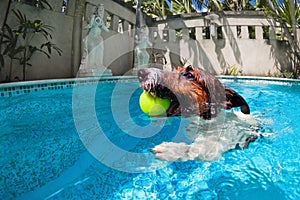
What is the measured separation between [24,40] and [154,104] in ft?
21.9

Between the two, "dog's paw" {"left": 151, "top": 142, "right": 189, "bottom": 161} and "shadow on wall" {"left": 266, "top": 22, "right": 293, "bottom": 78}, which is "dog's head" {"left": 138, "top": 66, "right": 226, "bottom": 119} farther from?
"shadow on wall" {"left": 266, "top": 22, "right": 293, "bottom": 78}

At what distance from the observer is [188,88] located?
1688 mm

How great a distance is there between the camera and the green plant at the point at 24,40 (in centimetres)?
613

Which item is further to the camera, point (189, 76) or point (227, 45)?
point (227, 45)

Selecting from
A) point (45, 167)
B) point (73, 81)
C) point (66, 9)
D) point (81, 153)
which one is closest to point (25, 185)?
point (45, 167)

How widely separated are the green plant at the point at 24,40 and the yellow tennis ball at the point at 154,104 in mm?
5706

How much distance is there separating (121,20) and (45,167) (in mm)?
11075

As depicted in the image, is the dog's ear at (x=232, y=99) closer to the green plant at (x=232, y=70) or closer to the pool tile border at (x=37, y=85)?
the pool tile border at (x=37, y=85)

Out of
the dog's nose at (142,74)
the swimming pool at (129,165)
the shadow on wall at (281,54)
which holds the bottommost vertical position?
the swimming pool at (129,165)

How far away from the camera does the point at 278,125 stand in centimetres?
263

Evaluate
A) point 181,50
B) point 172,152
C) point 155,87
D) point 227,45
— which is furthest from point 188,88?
point 181,50

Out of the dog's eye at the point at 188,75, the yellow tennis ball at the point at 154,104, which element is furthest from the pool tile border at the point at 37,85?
the dog's eye at the point at 188,75

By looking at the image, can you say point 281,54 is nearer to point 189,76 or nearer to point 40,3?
point 40,3

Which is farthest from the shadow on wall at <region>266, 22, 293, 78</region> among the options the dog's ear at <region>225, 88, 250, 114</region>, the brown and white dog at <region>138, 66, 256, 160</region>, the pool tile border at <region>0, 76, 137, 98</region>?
the brown and white dog at <region>138, 66, 256, 160</region>
